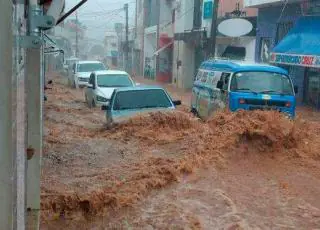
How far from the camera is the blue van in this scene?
1312cm

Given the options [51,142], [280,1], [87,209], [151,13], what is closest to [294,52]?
[280,1]

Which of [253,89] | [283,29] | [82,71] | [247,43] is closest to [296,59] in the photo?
[283,29]

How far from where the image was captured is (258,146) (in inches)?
404

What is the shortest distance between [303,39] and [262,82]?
264 inches

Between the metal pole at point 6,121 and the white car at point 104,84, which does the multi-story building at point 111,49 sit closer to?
the white car at point 104,84

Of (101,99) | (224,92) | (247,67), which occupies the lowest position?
(101,99)

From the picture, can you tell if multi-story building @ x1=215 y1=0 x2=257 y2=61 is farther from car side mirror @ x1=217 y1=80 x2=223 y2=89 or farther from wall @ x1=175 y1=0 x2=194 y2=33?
car side mirror @ x1=217 y1=80 x2=223 y2=89

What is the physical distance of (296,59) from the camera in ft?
61.5

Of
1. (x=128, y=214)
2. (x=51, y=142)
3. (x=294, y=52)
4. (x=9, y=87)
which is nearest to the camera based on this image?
(x=9, y=87)

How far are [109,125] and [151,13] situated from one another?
1628 inches

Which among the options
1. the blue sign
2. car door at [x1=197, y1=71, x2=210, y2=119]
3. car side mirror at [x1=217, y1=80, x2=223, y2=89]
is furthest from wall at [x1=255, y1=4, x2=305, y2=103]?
car side mirror at [x1=217, y1=80, x2=223, y2=89]

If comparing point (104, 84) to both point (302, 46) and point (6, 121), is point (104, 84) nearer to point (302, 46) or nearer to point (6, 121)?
point (302, 46)

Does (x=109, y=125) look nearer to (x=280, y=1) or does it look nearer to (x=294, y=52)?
(x=294, y=52)

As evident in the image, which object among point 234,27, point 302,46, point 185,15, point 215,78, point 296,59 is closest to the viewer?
point 215,78
